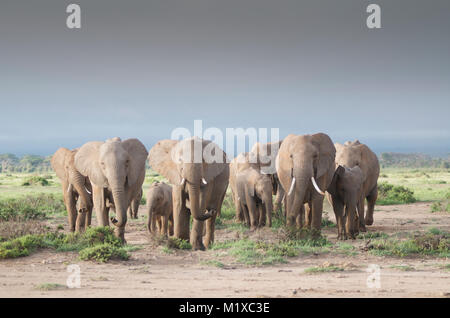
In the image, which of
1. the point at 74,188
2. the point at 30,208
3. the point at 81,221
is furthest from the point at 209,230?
the point at 30,208

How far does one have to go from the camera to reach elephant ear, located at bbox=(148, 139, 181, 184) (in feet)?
45.6

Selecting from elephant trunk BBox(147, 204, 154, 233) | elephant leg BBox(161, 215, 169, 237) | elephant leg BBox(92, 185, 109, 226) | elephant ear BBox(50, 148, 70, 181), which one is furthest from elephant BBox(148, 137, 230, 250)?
elephant ear BBox(50, 148, 70, 181)

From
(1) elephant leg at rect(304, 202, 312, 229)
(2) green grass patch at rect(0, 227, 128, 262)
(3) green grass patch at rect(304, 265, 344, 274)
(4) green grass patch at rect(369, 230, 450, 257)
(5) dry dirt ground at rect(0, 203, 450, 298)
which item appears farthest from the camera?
(1) elephant leg at rect(304, 202, 312, 229)

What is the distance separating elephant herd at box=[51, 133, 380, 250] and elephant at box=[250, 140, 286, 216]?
118 inches

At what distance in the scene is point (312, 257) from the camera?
12.8 meters

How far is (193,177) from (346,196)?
4682 mm

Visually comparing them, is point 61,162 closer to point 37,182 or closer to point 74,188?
point 74,188

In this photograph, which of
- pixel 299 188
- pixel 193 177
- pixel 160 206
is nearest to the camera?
pixel 193 177

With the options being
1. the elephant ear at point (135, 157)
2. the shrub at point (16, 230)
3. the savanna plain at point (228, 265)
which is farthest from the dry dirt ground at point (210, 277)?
the elephant ear at point (135, 157)

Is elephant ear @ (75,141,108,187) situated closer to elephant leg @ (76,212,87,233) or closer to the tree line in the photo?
elephant leg @ (76,212,87,233)

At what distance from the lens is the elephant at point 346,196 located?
1573 cm

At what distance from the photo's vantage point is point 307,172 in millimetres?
14789
